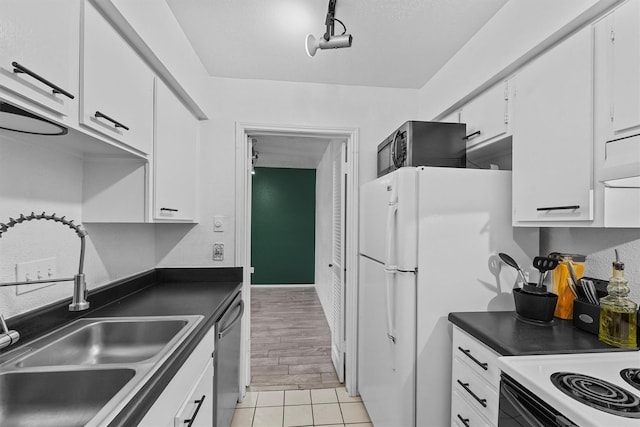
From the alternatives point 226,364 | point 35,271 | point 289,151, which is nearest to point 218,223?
point 226,364

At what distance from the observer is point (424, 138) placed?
1839 mm

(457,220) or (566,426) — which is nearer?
(566,426)

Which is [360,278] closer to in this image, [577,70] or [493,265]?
[493,265]

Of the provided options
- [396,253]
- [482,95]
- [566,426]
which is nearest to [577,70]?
[482,95]

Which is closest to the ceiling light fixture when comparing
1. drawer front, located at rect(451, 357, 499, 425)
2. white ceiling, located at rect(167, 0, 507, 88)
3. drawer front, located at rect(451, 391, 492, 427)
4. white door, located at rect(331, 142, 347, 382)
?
white ceiling, located at rect(167, 0, 507, 88)

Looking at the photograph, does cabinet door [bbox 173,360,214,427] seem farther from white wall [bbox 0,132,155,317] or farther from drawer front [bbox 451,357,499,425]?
drawer front [bbox 451,357,499,425]

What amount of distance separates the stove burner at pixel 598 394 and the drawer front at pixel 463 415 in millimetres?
447

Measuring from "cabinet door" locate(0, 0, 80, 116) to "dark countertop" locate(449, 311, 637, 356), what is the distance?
168 centimetres

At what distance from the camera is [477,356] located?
1351mm

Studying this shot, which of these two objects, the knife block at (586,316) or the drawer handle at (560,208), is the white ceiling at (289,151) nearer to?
the drawer handle at (560,208)

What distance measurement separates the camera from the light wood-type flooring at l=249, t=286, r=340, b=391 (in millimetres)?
2670

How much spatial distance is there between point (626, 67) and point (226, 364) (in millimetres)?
2240

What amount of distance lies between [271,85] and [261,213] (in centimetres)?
384

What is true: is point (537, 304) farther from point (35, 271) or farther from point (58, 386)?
point (35, 271)
